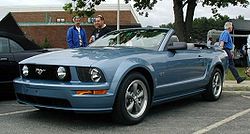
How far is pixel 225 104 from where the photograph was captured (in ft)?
25.4

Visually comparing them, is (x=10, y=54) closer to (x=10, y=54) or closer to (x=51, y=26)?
(x=10, y=54)

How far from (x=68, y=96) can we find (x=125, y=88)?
0.77m

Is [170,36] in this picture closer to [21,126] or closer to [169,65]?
[169,65]

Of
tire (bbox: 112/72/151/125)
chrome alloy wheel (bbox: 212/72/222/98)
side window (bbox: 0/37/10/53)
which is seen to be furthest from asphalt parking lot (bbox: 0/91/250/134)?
side window (bbox: 0/37/10/53)

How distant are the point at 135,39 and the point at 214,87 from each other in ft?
6.89

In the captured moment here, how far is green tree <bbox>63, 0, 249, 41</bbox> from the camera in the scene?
21.5m

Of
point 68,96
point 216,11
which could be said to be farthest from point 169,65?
point 216,11

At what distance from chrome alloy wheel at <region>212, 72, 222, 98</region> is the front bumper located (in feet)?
10.7

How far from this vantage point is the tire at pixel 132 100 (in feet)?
18.0

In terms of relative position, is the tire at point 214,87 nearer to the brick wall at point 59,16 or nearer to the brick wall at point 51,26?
the brick wall at point 51,26

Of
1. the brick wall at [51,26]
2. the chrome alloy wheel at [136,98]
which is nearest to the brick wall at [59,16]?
the brick wall at [51,26]

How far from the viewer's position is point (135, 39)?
6922mm

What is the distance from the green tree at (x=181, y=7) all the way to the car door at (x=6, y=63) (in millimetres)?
13441

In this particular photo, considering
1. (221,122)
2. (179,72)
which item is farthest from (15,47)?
(221,122)
